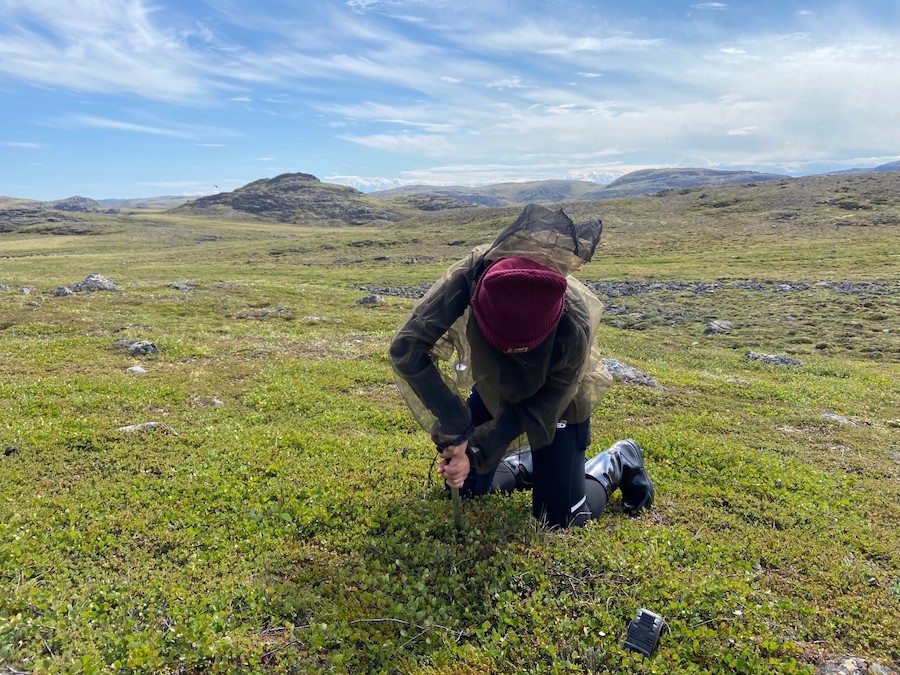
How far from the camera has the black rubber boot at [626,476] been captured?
7.48m

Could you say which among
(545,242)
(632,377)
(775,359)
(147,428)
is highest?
(545,242)

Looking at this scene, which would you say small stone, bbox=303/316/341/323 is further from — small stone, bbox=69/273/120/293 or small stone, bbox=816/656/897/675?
small stone, bbox=816/656/897/675

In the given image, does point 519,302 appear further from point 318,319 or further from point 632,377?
point 318,319

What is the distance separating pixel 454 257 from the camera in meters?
76.9

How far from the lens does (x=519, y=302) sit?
15.1ft

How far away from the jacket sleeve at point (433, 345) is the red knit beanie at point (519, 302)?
55cm

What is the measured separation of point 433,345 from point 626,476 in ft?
12.6

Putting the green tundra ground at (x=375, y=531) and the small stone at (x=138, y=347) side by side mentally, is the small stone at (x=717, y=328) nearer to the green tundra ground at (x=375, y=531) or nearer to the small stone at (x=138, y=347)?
the green tundra ground at (x=375, y=531)

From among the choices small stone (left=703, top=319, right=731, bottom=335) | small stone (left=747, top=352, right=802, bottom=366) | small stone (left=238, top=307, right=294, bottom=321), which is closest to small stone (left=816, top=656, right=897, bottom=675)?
small stone (left=747, top=352, right=802, bottom=366)

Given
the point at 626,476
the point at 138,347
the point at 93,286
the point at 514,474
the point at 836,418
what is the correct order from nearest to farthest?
the point at 514,474
the point at 626,476
the point at 836,418
the point at 138,347
the point at 93,286

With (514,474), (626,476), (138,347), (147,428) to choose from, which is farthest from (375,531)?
(138,347)

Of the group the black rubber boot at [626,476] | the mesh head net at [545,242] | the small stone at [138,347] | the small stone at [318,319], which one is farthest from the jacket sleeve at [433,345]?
the small stone at [318,319]

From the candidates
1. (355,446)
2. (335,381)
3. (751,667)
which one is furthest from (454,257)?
(751,667)

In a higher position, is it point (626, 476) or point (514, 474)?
point (514, 474)
